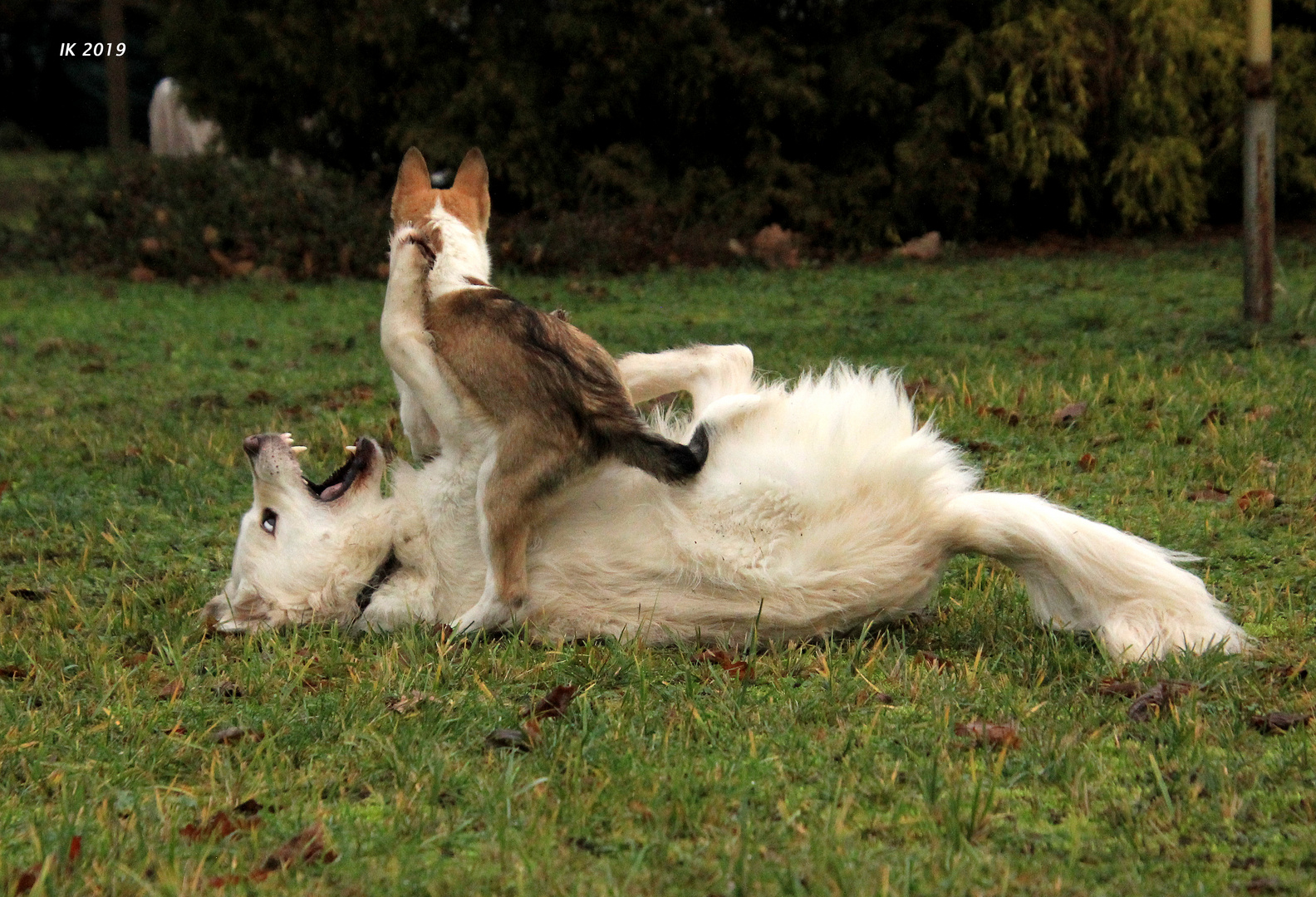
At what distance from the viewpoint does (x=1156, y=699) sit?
3.38 meters

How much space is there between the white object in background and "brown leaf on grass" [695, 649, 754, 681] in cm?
1788

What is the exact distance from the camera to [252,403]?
8.26 meters

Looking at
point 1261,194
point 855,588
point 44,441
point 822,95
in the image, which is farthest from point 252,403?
point 822,95

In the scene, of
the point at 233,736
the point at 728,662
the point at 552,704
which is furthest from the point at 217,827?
the point at 728,662

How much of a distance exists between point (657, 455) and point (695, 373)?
0.76m

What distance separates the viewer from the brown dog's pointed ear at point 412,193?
4.71m

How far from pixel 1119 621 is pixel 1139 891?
140cm

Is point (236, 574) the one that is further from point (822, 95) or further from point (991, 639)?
point (822, 95)

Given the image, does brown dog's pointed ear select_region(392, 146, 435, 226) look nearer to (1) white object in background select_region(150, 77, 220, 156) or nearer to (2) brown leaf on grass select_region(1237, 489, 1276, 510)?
(2) brown leaf on grass select_region(1237, 489, 1276, 510)

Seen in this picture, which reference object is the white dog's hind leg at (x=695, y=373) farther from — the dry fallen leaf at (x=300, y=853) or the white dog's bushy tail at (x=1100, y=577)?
the dry fallen leaf at (x=300, y=853)

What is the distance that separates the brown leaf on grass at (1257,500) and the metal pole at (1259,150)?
425 centimetres

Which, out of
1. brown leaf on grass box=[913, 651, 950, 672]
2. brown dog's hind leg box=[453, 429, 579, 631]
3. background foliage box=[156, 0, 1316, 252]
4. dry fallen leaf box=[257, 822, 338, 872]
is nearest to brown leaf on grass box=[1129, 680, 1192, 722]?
brown leaf on grass box=[913, 651, 950, 672]

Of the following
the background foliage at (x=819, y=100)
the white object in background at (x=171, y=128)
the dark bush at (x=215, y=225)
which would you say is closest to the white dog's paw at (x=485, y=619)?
the dark bush at (x=215, y=225)

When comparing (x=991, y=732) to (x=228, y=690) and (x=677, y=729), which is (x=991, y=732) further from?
(x=228, y=690)
